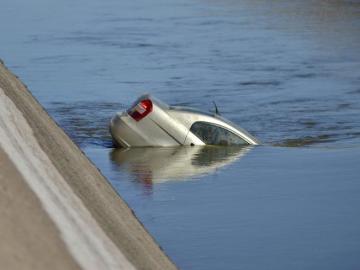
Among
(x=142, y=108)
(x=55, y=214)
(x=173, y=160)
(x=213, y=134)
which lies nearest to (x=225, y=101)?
(x=213, y=134)

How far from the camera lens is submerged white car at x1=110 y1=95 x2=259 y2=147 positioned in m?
21.6

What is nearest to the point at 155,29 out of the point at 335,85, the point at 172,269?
the point at 335,85

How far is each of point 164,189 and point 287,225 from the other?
9.73 feet

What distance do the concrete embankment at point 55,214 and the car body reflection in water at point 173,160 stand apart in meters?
Result: 4.59

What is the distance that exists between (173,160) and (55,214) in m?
11.7

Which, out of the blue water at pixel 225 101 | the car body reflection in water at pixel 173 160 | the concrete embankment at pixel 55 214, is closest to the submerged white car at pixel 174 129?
the car body reflection in water at pixel 173 160

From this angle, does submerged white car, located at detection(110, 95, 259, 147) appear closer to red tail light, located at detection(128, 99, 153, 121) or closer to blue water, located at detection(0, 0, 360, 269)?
red tail light, located at detection(128, 99, 153, 121)

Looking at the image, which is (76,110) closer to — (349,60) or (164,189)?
(164,189)

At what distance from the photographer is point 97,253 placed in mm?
9102

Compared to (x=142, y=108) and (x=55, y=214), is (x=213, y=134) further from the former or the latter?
(x=55, y=214)

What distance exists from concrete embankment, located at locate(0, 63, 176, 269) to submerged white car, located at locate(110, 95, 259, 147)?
6.24 meters

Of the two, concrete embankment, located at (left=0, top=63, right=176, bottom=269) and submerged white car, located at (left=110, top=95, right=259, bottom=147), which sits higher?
concrete embankment, located at (left=0, top=63, right=176, bottom=269)

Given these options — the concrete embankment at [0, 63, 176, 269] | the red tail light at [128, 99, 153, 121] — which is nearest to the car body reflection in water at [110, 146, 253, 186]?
the red tail light at [128, 99, 153, 121]

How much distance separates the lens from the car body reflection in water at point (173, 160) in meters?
20.0
